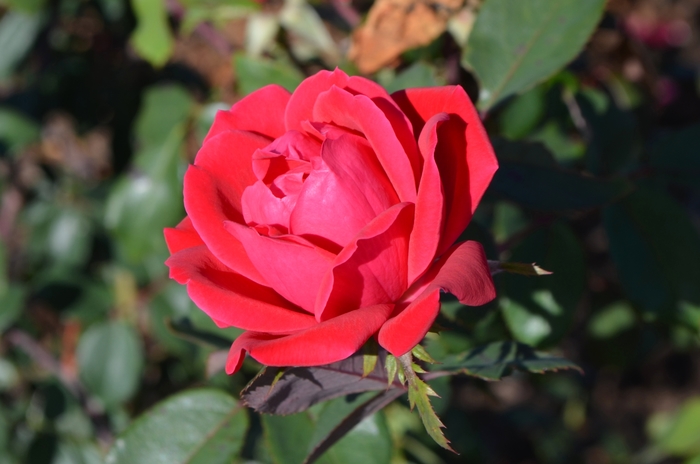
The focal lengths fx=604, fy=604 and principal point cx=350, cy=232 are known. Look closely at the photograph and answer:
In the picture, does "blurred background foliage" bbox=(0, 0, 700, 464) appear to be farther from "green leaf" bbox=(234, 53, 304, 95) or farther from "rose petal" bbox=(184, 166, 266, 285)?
"rose petal" bbox=(184, 166, 266, 285)

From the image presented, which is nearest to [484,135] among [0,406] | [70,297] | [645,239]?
[645,239]

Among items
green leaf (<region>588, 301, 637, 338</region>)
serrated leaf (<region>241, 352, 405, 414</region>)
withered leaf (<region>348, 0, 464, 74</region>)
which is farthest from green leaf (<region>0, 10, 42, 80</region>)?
green leaf (<region>588, 301, 637, 338</region>)

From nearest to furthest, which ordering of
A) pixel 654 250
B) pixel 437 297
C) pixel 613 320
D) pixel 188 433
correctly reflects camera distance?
pixel 437 297 < pixel 188 433 < pixel 654 250 < pixel 613 320

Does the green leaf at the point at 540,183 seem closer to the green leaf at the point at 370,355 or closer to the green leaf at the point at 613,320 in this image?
the green leaf at the point at 370,355

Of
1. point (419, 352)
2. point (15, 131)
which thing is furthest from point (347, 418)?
point (15, 131)

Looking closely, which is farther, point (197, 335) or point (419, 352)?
point (197, 335)

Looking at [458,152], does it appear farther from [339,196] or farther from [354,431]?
[354,431]

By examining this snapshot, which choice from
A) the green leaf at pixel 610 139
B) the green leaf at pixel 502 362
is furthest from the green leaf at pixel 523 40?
the green leaf at pixel 502 362
